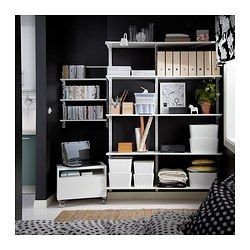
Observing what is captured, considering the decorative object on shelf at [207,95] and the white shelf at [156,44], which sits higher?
the white shelf at [156,44]

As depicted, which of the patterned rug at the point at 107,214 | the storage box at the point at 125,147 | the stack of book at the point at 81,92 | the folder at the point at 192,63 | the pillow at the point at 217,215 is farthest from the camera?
the stack of book at the point at 81,92

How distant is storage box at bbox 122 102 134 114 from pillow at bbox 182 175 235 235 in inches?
125

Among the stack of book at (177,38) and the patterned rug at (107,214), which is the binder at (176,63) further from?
the patterned rug at (107,214)

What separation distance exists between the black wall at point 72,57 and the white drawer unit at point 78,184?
7.5 inches

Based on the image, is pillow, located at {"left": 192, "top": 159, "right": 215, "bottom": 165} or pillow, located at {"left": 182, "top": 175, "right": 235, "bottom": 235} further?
pillow, located at {"left": 192, "top": 159, "right": 215, "bottom": 165}

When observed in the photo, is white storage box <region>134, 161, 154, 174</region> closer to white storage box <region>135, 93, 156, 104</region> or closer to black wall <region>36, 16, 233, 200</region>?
black wall <region>36, 16, 233, 200</region>

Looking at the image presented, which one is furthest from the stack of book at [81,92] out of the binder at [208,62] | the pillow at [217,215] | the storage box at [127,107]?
the pillow at [217,215]

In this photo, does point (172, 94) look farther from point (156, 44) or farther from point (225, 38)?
point (225, 38)

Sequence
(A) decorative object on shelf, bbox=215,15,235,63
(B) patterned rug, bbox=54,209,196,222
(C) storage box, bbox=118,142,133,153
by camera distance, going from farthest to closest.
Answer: (C) storage box, bbox=118,142,133,153, (B) patterned rug, bbox=54,209,196,222, (A) decorative object on shelf, bbox=215,15,235,63

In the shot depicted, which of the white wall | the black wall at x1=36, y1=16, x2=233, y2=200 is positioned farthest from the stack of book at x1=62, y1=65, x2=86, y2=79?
the white wall

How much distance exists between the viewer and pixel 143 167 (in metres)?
5.22

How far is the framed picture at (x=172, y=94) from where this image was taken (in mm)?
5375

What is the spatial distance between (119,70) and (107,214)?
5.92ft

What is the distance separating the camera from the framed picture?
5.38 m
